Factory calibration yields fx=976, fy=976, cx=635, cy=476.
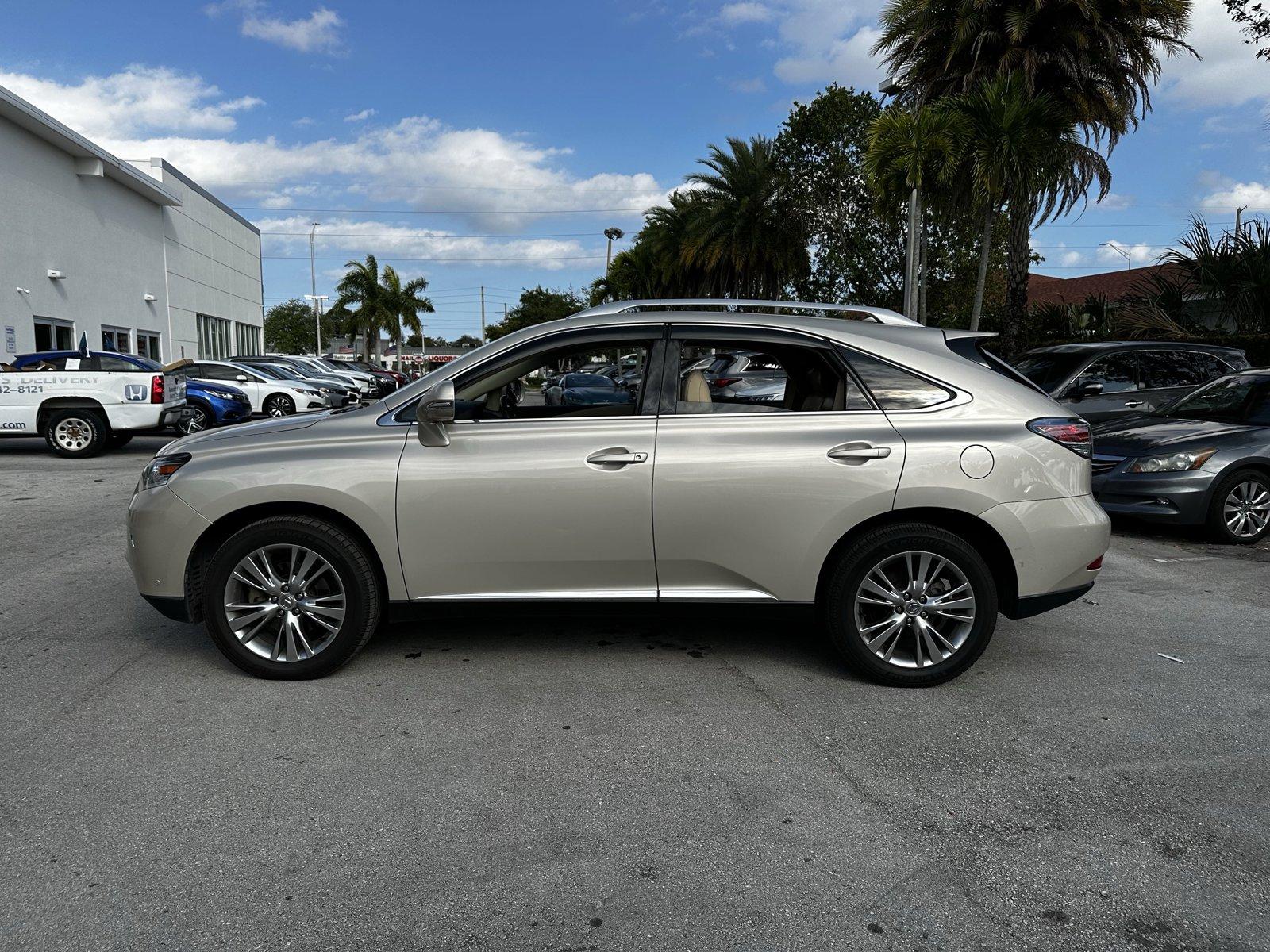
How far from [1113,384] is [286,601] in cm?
1051

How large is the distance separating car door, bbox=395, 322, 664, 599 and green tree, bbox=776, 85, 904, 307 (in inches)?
1319

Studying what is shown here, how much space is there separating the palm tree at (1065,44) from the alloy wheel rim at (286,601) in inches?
847

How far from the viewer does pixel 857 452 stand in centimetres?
443

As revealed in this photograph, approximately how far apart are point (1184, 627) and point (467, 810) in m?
4.52

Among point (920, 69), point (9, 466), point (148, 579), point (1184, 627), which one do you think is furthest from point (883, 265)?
point (148, 579)

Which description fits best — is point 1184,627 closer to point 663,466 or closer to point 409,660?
point 663,466

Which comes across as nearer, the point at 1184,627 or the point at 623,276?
the point at 1184,627

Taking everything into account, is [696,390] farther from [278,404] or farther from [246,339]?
[246,339]

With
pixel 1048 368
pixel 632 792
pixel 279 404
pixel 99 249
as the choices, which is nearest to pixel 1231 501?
pixel 1048 368

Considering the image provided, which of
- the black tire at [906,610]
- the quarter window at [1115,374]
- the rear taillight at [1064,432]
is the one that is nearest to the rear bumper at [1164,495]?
the quarter window at [1115,374]

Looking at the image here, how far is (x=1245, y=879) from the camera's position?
2914 mm

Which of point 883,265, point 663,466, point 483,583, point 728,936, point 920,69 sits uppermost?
point 920,69

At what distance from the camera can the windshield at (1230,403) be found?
8.81m

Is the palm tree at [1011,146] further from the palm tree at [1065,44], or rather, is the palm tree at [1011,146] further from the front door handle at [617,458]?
the front door handle at [617,458]
